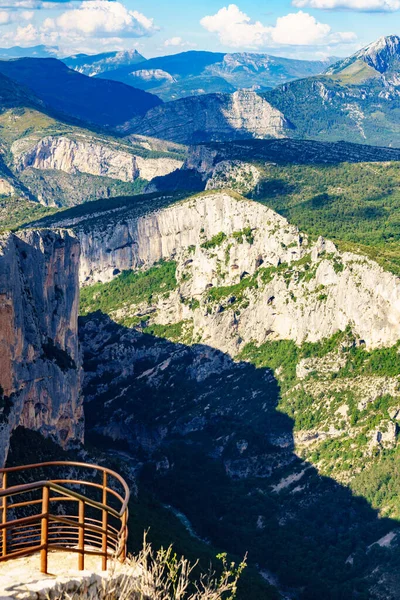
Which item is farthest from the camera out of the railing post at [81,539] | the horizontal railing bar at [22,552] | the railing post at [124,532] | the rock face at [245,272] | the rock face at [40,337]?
the rock face at [245,272]

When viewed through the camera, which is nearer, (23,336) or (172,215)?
(23,336)

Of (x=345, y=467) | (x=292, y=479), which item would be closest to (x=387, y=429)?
(x=345, y=467)

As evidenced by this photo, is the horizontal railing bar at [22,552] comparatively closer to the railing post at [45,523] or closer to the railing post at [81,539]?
the railing post at [45,523]

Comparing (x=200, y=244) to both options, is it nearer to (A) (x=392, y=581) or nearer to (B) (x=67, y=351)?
(B) (x=67, y=351)

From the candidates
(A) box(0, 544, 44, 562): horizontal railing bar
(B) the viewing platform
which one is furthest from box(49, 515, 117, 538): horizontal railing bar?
(A) box(0, 544, 44, 562): horizontal railing bar

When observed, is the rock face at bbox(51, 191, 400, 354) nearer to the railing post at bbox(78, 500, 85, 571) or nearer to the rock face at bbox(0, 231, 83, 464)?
the rock face at bbox(0, 231, 83, 464)

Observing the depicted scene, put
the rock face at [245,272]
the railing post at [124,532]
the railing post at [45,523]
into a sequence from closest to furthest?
1. the railing post at [45,523]
2. the railing post at [124,532]
3. the rock face at [245,272]

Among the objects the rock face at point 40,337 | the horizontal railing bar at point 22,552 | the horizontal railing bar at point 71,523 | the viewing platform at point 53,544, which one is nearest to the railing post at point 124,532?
the viewing platform at point 53,544

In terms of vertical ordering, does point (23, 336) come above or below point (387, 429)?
above
